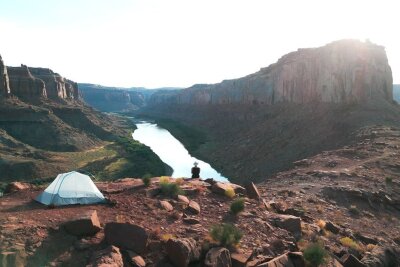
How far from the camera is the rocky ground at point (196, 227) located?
32.2ft

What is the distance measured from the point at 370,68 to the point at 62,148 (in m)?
48.3

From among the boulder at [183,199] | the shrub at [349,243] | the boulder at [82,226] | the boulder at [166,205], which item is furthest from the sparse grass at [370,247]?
the boulder at [82,226]

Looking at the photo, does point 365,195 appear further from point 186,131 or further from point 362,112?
point 186,131

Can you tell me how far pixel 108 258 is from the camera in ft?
30.6

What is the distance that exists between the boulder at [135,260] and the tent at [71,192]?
3.62m

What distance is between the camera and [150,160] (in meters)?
60.7

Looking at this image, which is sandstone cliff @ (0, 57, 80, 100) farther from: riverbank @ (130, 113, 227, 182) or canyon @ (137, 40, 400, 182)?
canyon @ (137, 40, 400, 182)

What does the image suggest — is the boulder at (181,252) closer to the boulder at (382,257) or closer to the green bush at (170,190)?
the green bush at (170,190)

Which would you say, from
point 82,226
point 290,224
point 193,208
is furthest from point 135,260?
point 290,224

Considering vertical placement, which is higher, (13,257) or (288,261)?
(13,257)

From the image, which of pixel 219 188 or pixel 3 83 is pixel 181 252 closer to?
pixel 219 188

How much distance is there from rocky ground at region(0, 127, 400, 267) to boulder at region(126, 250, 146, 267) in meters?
0.02

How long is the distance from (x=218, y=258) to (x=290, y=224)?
4.15 m

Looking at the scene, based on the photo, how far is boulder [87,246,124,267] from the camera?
9.09 metres
